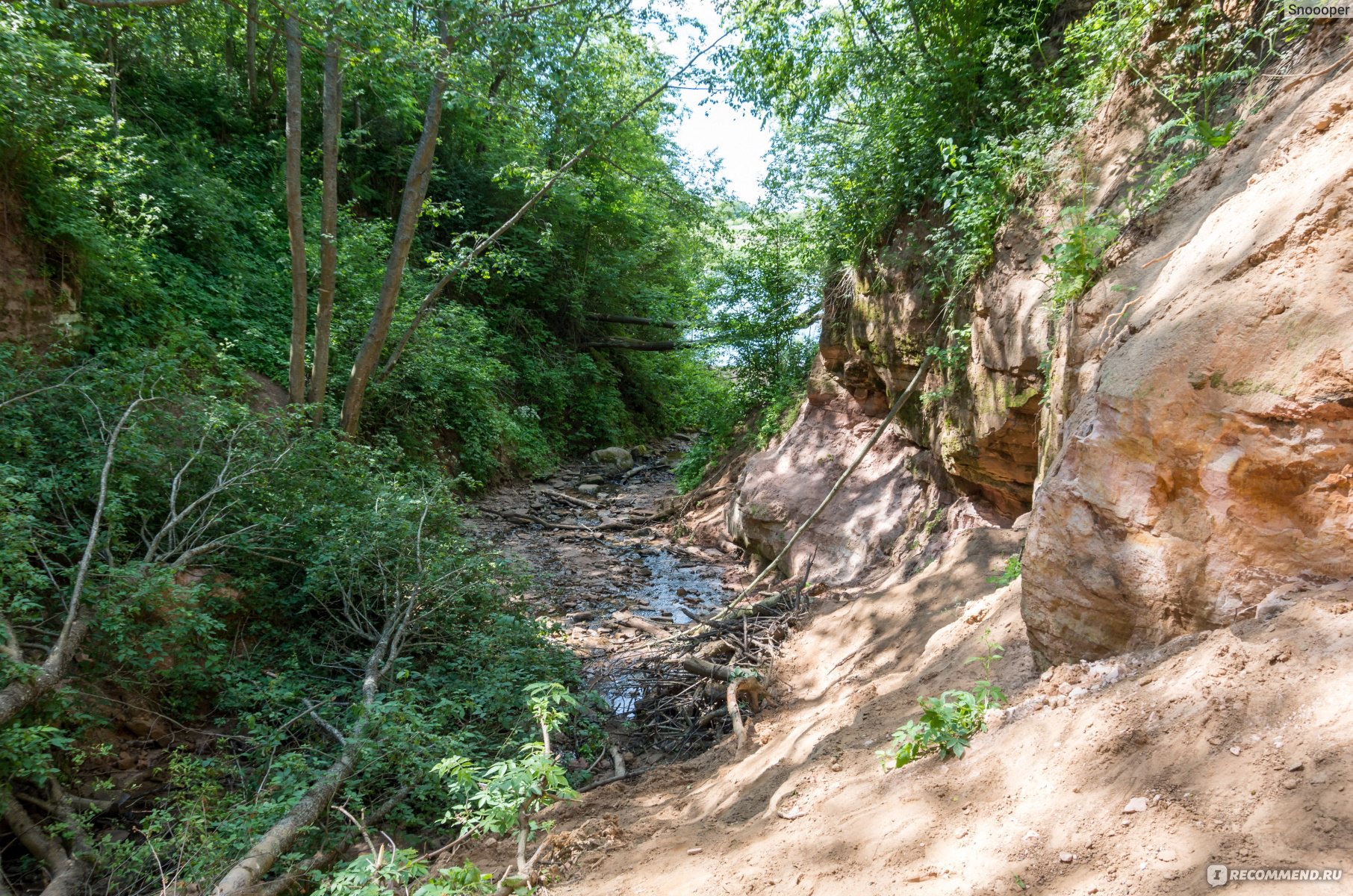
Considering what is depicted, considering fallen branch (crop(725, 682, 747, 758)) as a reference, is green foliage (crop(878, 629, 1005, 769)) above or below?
above

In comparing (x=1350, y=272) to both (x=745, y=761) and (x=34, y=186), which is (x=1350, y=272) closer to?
(x=745, y=761)

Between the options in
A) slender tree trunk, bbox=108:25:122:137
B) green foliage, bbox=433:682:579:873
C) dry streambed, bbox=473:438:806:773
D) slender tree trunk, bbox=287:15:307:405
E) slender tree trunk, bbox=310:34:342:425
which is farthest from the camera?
slender tree trunk, bbox=108:25:122:137

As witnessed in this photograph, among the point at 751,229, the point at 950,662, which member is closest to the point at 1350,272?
the point at 950,662

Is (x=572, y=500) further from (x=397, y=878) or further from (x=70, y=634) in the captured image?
(x=397, y=878)

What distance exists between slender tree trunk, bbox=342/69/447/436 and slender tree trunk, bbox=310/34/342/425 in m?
0.35

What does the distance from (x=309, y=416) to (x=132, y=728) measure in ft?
13.1

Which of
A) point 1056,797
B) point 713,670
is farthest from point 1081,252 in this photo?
point 713,670

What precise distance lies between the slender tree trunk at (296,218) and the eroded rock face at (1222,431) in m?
7.57

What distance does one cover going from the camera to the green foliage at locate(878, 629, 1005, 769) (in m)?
3.07

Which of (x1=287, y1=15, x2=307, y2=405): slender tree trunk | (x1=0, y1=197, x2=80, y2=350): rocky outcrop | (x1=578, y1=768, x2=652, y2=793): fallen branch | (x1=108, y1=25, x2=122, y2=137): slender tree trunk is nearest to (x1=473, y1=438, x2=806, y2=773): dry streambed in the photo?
(x1=578, y1=768, x2=652, y2=793): fallen branch

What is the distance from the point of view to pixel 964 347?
6750mm

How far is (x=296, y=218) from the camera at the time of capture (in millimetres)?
7730

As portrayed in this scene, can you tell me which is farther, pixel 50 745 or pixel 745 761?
pixel 745 761

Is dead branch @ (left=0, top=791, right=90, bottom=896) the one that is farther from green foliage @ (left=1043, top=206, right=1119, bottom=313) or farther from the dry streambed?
green foliage @ (left=1043, top=206, right=1119, bottom=313)
